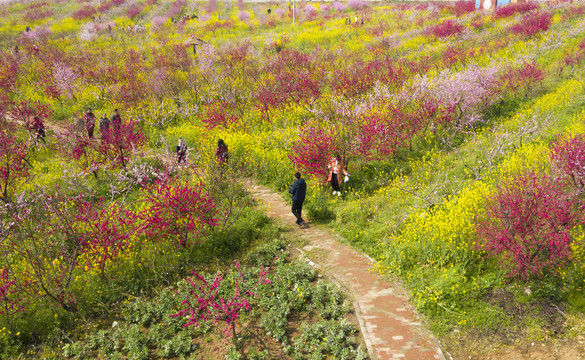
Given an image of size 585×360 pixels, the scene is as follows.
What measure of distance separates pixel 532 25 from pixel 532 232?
23.0 metres

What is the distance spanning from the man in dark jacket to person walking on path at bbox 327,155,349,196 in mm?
1478

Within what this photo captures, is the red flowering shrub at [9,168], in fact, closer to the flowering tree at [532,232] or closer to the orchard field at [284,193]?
the orchard field at [284,193]

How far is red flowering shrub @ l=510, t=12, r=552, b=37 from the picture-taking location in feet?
72.0

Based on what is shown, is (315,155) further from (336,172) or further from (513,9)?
(513,9)

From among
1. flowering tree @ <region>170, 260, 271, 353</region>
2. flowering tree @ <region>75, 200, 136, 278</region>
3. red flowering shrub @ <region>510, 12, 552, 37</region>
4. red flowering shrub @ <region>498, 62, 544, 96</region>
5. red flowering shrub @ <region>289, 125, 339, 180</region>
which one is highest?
red flowering shrub @ <region>510, 12, 552, 37</region>

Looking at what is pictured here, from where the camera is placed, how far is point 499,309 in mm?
5703

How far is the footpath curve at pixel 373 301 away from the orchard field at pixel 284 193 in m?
0.26

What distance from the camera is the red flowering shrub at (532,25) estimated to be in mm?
21938

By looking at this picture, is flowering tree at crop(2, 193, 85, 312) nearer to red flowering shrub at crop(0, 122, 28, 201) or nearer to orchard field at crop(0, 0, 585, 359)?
orchard field at crop(0, 0, 585, 359)

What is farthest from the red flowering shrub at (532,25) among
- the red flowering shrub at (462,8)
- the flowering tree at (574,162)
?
the flowering tree at (574,162)

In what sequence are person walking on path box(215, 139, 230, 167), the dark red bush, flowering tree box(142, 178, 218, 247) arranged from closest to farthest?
flowering tree box(142, 178, 218, 247) < person walking on path box(215, 139, 230, 167) < the dark red bush

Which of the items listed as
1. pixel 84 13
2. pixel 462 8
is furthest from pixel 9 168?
pixel 84 13

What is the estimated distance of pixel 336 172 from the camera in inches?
388

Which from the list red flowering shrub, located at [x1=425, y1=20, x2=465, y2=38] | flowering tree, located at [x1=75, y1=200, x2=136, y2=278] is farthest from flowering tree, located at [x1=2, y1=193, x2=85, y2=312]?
red flowering shrub, located at [x1=425, y1=20, x2=465, y2=38]
